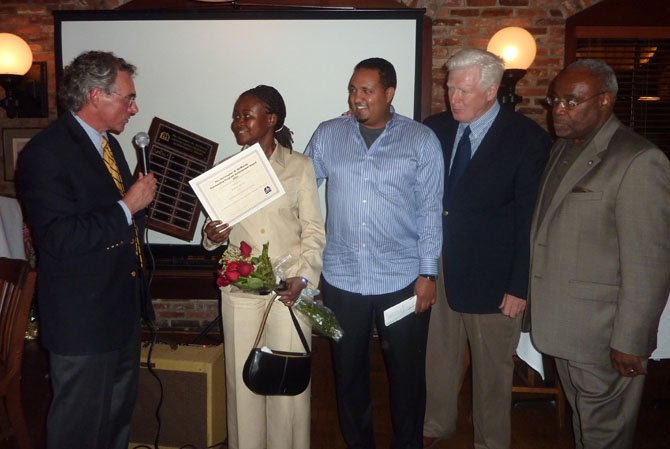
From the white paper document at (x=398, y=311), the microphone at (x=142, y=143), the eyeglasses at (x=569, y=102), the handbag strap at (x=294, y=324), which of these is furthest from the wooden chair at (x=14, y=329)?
the eyeglasses at (x=569, y=102)

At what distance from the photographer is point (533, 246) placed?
93.4 inches

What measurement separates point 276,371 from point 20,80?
153 inches

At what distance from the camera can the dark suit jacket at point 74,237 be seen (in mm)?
1964

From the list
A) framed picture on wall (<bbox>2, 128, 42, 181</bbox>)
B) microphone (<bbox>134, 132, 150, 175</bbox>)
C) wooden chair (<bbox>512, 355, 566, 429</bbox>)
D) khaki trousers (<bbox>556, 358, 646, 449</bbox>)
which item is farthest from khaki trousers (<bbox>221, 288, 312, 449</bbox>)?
framed picture on wall (<bbox>2, 128, 42, 181</bbox>)

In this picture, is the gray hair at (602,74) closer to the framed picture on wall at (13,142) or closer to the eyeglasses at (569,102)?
the eyeglasses at (569,102)

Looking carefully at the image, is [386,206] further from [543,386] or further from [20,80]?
[20,80]

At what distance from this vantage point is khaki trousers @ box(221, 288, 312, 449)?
8.10ft

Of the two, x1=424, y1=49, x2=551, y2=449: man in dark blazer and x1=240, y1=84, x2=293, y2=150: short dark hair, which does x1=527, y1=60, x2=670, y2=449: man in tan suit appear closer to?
x1=424, y1=49, x2=551, y2=449: man in dark blazer

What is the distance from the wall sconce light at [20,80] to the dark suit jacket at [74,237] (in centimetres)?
298

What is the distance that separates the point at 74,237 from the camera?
1960 millimetres

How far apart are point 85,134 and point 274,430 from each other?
5.16ft

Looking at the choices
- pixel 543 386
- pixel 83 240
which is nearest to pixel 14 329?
pixel 83 240

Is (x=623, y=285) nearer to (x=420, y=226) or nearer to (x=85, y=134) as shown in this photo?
(x=420, y=226)

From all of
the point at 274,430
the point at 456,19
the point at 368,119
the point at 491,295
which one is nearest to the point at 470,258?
the point at 491,295
